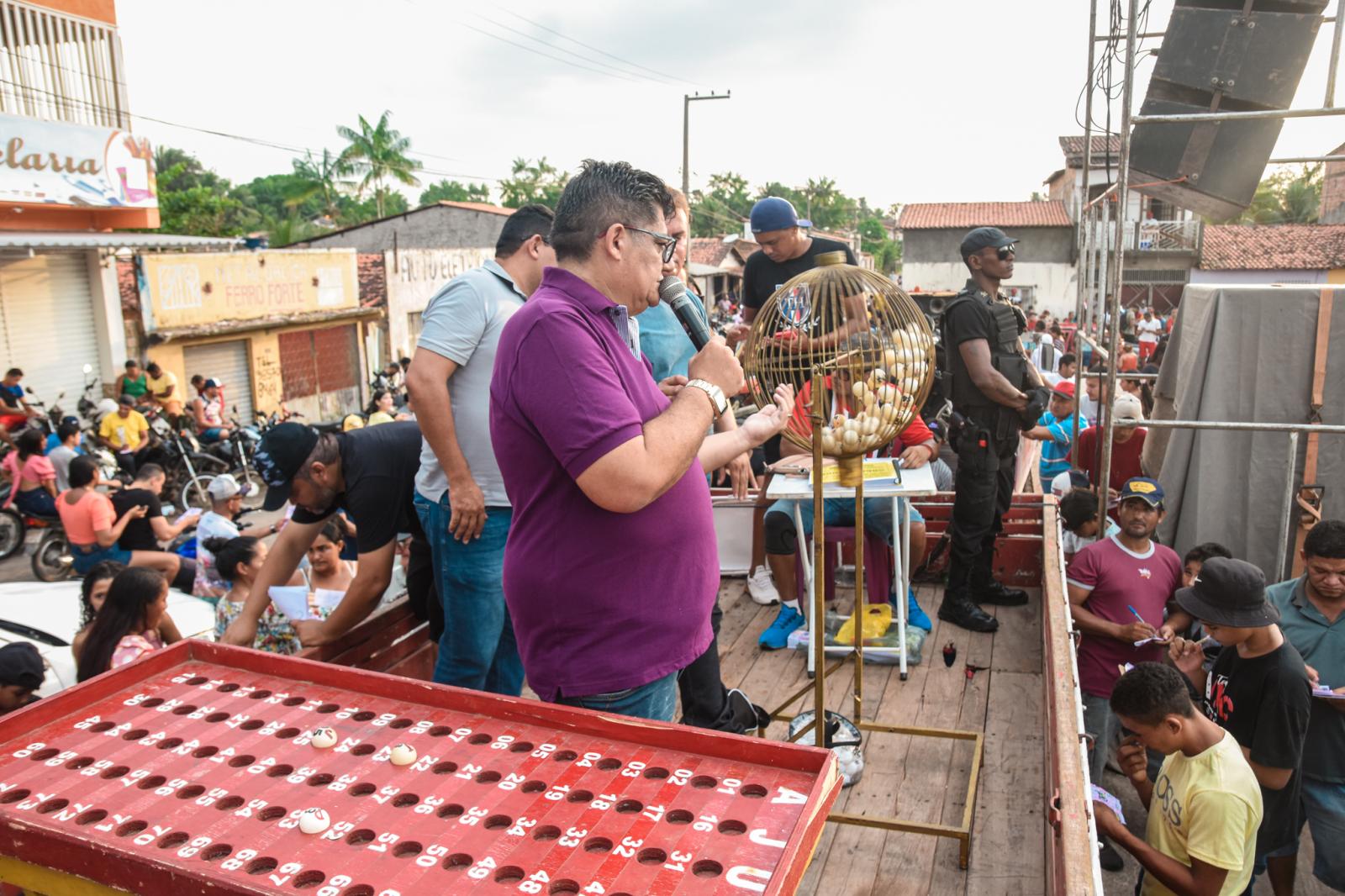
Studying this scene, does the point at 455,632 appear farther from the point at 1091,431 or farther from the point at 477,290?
the point at 1091,431

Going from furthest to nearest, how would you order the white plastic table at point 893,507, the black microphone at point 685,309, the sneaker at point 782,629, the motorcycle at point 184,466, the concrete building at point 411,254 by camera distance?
the concrete building at point 411,254 → the motorcycle at point 184,466 → the sneaker at point 782,629 → the white plastic table at point 893,507 → the black microphone at point 685,309

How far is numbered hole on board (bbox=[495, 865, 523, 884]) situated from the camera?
149cm

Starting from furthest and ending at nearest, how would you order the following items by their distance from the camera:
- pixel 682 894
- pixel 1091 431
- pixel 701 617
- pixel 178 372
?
pixel 178 372 → pixel 1091 431 → pixel 701 617 → pixel 682 894

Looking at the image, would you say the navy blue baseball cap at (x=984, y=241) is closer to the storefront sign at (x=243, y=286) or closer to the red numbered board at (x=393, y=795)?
the red numbered board at (x=393, y=795)

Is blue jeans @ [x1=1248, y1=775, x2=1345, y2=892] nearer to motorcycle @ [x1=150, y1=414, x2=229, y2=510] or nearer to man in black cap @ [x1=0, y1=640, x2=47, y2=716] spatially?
man in black cap @ [x1=0, y1=640, x2=47, y2=716]

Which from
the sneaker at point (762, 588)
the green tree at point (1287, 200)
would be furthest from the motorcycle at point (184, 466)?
the green tree at point (1287, 200)

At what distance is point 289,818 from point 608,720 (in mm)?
600

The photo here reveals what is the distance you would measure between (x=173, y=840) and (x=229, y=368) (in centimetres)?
1898

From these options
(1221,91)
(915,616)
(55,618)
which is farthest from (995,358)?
(55,618)

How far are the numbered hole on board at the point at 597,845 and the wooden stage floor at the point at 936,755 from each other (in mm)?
1725

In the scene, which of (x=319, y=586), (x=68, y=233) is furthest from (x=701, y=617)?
(x=68, y=233)

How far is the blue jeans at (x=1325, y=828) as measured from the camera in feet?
12.2

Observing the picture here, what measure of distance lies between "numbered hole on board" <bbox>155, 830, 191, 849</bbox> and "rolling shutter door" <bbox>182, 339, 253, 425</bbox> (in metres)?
17.9

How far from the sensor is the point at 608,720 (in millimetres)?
1935
